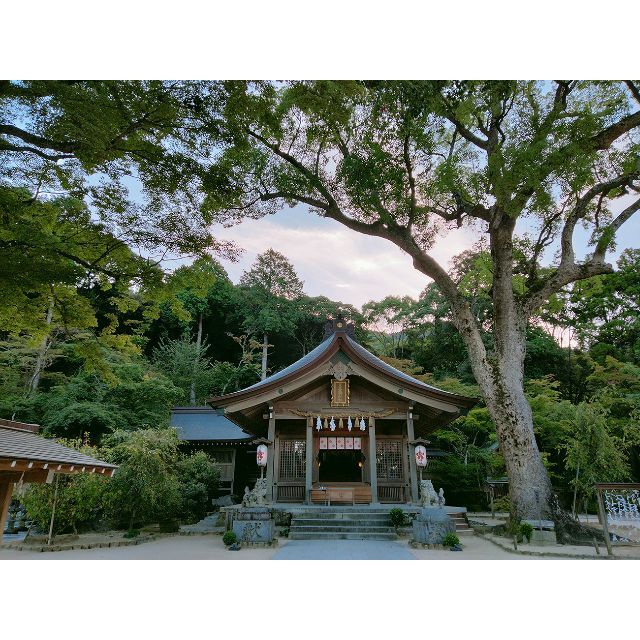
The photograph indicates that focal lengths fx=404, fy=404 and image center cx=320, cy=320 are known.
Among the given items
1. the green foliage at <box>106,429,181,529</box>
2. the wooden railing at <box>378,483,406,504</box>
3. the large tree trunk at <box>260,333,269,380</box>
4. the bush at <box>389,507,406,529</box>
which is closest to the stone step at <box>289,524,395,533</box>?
the bush at <box>389,507,406,529</box>

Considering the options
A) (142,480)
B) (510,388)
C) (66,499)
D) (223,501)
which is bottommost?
(223,501)

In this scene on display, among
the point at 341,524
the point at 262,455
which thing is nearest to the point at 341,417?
the point at 262,455

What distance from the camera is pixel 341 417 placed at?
958 cm

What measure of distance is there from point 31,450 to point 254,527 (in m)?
3.84

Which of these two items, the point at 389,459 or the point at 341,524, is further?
the point at 389,459

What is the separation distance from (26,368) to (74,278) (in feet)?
38.4

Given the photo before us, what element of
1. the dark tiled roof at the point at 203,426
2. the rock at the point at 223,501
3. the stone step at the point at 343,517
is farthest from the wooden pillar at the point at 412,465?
the rock at the point at 223,501

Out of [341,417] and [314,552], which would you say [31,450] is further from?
[341,417]

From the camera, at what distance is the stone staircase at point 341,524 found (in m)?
7.36

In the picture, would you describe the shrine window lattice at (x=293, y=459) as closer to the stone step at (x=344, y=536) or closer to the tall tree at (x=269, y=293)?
the stone step at (x=344, y=536)

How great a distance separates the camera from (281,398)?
384 inches

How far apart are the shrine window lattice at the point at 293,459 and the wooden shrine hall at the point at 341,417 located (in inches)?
0.9

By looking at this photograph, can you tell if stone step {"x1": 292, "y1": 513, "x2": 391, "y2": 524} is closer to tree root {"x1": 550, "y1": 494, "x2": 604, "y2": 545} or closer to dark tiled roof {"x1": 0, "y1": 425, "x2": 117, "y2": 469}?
tree root {"x1": 550, "y1": 494, "x2": 604, "y2": 545}

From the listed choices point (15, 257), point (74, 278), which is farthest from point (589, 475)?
point (15, 257)
